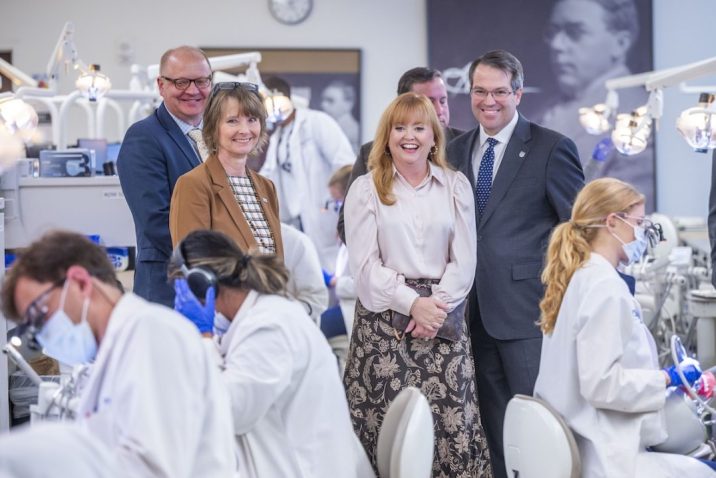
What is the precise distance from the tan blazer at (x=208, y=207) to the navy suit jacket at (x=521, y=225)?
69 cm

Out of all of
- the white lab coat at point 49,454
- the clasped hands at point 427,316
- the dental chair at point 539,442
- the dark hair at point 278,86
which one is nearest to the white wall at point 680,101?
the dark hair at point 278,86

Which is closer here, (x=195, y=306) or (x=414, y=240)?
(x=195, y=306)

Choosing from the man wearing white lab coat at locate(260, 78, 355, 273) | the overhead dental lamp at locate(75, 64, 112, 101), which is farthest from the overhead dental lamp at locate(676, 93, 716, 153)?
the man wearing white lab coat at locate(260, 78, 355, 273)

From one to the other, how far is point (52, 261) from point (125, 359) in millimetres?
232

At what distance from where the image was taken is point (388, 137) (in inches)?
132

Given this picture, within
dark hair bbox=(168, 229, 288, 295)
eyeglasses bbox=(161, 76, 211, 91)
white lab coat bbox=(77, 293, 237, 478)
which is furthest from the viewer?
eyeglasses bbox=(161, 76, 211, 91)

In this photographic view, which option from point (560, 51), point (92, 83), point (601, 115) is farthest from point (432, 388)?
point (560, 51)

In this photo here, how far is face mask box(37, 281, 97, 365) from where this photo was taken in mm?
1917

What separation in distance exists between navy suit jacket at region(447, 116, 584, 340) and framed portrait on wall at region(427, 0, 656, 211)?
6067 mm

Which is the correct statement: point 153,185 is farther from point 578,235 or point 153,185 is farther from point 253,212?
point 578,235

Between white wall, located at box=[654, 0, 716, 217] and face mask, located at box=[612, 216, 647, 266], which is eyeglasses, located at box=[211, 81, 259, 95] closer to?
face mask, located at box=[612, 216, 647, 266]

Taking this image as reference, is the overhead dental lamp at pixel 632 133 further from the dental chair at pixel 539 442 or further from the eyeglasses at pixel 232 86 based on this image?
the dental chair at pixel 539 442

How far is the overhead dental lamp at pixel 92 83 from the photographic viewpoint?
5039 mm

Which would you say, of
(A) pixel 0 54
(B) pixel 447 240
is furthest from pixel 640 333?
(A) pixel 0 54
